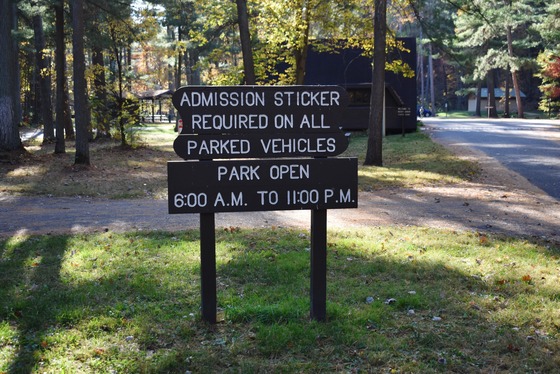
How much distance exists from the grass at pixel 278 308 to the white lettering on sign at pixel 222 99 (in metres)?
1.77

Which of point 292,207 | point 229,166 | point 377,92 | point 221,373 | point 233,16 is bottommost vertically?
point 221,373

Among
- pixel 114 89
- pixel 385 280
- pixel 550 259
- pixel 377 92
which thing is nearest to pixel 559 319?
pixel 385 280

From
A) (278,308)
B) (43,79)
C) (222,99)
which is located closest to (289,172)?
(222,99)

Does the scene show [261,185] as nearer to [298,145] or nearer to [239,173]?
[239,173]

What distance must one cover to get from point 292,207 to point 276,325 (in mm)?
970

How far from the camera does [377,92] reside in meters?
17.7

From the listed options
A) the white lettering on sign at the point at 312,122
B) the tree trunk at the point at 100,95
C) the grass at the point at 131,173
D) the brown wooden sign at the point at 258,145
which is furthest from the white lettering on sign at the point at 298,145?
the tree trunk at the point at 100,95

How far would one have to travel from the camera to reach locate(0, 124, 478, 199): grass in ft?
44.0

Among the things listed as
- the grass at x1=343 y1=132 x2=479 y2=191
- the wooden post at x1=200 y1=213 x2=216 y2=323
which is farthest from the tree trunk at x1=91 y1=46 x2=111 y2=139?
the wooden post at x1=200 y1=213 x2=216 y2=323

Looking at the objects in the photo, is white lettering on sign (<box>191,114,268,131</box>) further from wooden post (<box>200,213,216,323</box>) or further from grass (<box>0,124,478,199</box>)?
grass (<box>0,124,478,199</box>)

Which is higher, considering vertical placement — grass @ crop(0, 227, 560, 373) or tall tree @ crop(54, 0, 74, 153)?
tall tree @ crop(54, 0, 74, 153)

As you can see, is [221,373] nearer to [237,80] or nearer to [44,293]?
[44,293]

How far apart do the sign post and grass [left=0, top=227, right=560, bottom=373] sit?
0.45 m

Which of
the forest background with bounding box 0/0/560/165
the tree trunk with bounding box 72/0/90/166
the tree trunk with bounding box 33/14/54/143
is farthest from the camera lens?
the tree trunk with bounding box 33/14/54/143
